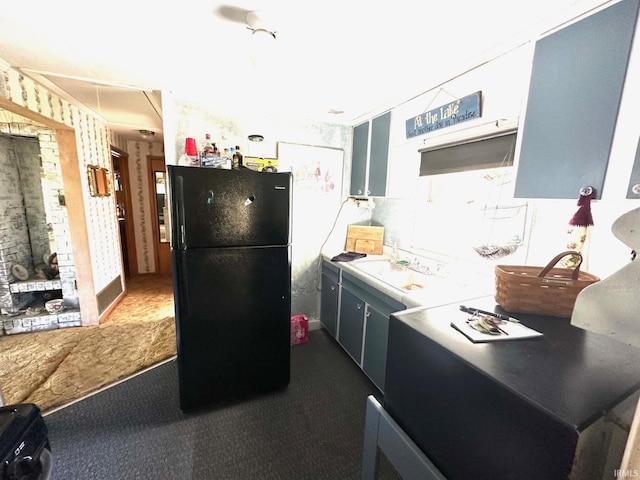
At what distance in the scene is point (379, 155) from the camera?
88.4 inches

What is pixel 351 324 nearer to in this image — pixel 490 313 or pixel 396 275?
pixel 396 275

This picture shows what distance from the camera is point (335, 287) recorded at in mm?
2477

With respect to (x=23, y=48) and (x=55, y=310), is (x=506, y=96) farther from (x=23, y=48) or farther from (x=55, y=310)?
(x=55, y=310)

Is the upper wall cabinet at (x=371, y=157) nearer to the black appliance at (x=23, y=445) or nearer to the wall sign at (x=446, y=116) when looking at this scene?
the wall sign at (x=446, y=116)

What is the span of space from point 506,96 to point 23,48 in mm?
2714

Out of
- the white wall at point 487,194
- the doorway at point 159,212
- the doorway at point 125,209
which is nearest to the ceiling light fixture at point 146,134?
the doorway at point 125,209

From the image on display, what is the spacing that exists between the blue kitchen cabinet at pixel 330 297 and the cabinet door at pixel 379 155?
0.82 m

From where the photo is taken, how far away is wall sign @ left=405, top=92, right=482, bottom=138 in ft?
4.74

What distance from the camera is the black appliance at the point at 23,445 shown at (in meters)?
0.79

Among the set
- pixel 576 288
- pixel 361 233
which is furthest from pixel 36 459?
pixel 361 233

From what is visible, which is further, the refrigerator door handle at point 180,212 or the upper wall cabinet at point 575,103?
the refrigerator door handle at point 180,212

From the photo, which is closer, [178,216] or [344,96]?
[178,216]

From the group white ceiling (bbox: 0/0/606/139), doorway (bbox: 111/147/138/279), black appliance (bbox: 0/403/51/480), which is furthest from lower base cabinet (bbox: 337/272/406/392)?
doorway (bbox: 111/147/138/279)

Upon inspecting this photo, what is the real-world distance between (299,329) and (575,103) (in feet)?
7.99
